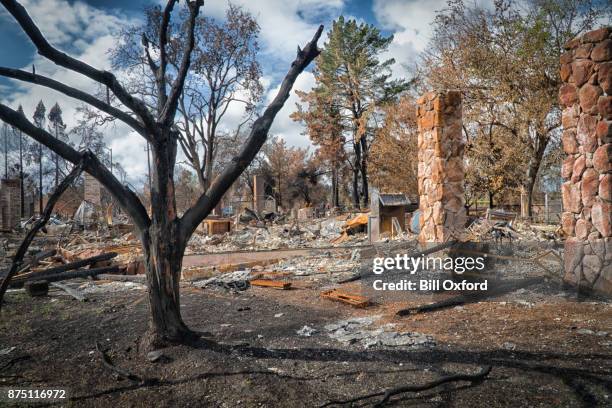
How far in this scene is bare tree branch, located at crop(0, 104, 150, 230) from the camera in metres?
3.84

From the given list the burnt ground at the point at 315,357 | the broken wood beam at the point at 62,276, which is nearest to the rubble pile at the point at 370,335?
the burnt ground at the point at 315,357

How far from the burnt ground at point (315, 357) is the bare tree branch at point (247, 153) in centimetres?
138

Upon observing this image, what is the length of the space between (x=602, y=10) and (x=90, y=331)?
19195mm

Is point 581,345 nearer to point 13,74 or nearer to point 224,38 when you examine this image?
point 13,74

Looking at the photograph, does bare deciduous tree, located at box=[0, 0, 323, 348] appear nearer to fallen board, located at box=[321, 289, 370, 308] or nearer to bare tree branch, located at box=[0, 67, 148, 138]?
bare tree branch, located at box=[0, 67, 148, 138]

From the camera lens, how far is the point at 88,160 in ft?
13.0

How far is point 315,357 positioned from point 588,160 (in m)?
5.29

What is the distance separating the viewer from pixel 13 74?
3764 millimetres

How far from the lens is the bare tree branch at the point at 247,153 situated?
4395 millimetres

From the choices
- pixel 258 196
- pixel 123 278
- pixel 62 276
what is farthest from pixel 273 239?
pixel 62 276

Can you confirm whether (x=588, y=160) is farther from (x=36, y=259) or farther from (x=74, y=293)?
(x=36, y=259)

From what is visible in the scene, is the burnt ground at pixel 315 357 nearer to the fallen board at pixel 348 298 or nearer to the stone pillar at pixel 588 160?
the fallen board at pixel 348 298

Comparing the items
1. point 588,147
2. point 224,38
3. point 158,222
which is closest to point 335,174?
point 224,38

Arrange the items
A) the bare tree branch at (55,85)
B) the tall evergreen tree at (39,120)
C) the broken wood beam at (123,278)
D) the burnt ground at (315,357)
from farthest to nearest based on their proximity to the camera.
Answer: the tall evergreen tree at (39,120)
the broken wood beam at (123,278)
the bare tree branch at (55,85)
the burnt ground at (315,357)
